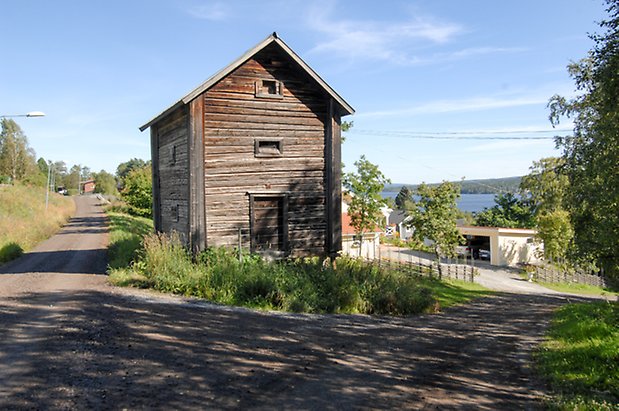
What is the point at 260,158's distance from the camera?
16672 millimetres

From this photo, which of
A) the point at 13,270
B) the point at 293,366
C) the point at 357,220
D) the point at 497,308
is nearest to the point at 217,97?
the point at 13,270

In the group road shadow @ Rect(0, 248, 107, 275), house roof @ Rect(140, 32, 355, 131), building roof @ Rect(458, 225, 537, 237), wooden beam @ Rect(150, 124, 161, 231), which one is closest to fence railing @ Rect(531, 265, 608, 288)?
building roof @ Rect(458, 225, 537, 237)

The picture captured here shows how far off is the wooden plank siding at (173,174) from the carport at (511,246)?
116 ft

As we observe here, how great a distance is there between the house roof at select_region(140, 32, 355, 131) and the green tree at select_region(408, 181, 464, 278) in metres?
13.7

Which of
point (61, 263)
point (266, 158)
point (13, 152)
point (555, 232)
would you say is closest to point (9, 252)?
point (61, 263)

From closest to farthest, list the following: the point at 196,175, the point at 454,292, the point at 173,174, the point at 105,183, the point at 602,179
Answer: the point at 602,179, the point at 196,175, the point at 173,174, the point at 454,292, the point at 105,183

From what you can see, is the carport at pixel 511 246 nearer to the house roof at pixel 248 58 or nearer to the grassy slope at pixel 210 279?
the house roof at pixel 248 58

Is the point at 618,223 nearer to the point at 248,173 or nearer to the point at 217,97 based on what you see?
the point at 248,173

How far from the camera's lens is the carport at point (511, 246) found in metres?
44.9

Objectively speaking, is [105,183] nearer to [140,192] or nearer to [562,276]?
[140,192]

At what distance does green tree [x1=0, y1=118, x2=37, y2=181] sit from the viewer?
2847 inches

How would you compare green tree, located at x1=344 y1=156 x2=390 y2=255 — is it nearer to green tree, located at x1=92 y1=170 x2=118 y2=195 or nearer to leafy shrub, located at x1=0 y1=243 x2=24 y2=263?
leafy shrub, located at x1=0 y1=243 x2=24 y2=263

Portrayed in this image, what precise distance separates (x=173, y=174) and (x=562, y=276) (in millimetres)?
37249

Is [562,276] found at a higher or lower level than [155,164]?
lower
